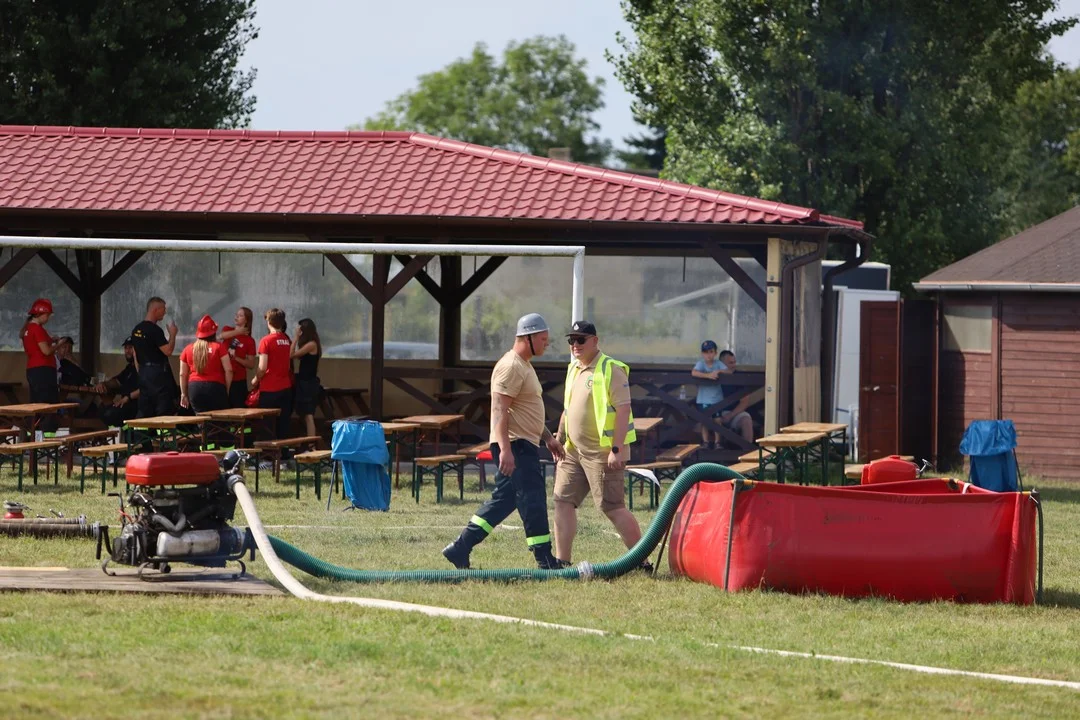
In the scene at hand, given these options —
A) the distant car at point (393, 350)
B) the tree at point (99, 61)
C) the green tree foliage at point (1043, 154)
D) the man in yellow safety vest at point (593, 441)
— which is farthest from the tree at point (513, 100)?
the man in yellow safety vest at point (593, 441)

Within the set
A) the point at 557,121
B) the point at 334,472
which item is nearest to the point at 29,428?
the point at 334,472

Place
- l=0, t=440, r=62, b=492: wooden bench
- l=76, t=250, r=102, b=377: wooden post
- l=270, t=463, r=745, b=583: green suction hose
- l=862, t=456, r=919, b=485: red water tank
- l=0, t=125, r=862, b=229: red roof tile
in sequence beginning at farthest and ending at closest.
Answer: l=76, t=250, r=102, b=377: wooden post, l=0, t=125, r=862, b=229: red roof tile, l=0, t=440, r=62, b=492: wooden bench, l=862, t=456, r=919, b=485: red water tank, l=270, t=463, r=745, b=583: green suction hose

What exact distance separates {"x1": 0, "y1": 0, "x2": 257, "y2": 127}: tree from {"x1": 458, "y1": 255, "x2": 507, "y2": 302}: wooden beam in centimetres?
1232

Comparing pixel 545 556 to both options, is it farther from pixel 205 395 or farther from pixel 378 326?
pixel 378 326

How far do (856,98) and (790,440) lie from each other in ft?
48.0

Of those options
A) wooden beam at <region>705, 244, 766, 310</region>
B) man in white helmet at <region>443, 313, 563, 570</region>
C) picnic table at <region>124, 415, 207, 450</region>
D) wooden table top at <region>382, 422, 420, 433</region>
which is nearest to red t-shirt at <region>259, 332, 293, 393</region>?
picnic table at <region>124, 415, 207, 450</region>

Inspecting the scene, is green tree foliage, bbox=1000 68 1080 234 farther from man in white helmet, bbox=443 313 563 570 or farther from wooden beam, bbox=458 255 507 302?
man in white helmet, bbox=443 313 563 570

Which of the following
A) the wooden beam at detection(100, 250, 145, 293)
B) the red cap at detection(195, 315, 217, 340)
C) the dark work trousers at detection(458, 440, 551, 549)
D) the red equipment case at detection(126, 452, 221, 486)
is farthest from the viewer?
the wooden beam at detection(100, 250, 145, 293)

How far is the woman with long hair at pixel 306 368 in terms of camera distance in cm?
1586

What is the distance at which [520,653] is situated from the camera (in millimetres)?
6809

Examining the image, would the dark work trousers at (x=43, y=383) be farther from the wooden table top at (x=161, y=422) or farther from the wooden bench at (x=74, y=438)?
the wooden table top at (x=161, y=422)

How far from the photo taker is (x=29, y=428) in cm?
1580

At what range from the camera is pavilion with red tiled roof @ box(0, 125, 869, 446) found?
1527 centimetres

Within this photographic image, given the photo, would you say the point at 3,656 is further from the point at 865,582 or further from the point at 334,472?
the point at 334,472
